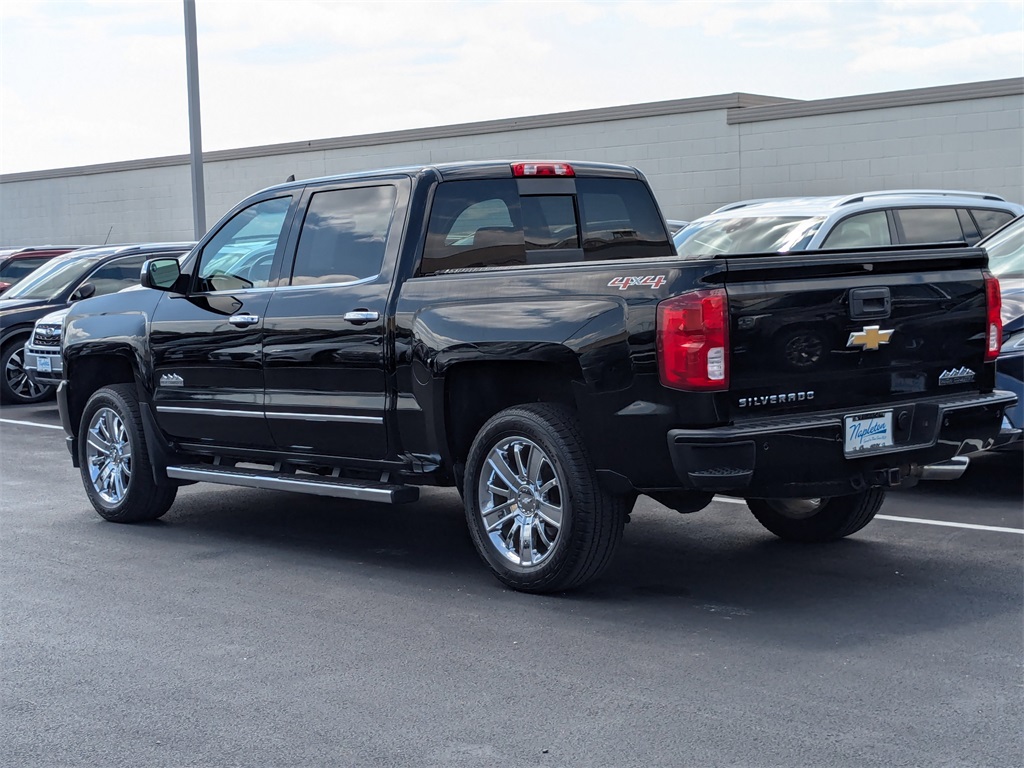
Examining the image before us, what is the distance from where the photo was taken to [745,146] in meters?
23.8

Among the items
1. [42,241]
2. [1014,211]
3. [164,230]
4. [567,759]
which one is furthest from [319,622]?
[42,241]

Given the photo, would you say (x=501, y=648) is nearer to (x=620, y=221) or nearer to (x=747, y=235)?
(x=620, y=221)

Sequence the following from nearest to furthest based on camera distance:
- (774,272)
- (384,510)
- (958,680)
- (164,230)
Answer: (958,680) < (774,272) < (384,510) < (164,230)

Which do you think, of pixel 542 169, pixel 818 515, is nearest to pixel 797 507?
pixel 818 515

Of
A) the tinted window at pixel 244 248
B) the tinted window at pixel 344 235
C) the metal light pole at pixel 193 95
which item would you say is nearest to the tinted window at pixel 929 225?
the tinted window at pixel 344 235

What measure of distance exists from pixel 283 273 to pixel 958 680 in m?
4.26

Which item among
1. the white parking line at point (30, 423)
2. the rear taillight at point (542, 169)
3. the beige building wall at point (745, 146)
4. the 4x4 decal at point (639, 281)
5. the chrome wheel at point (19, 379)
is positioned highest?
the beige building wall at point (745, 146)

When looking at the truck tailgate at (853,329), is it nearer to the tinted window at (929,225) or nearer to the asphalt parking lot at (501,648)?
the asphalt parking lot at (501,648)

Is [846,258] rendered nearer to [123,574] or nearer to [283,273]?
[283,273]

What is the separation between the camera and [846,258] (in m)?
5.91

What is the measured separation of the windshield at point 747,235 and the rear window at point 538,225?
2.58m

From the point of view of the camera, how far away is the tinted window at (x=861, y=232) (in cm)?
1027

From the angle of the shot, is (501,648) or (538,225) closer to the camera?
(501,648)

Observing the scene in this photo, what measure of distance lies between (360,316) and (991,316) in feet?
10.2
